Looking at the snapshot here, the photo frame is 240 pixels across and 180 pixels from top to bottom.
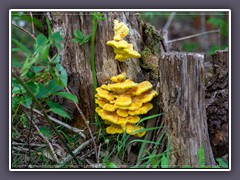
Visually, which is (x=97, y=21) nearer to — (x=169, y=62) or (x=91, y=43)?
(x=91, y=43)

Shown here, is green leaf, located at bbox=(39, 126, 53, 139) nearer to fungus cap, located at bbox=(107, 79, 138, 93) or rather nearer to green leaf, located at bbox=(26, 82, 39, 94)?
green leaf, located at bbox=(26, 82, 39, 94)

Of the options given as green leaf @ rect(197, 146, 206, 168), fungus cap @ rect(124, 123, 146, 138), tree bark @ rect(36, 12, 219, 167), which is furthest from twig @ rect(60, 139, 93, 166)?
green leaf @ rect(197, 146, 206, 168)

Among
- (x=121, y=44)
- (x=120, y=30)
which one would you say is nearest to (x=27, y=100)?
(x=121, y=44)

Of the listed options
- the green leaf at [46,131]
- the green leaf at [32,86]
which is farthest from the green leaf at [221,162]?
the green leaf at [32,86]

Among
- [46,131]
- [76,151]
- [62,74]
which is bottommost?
[76,151]

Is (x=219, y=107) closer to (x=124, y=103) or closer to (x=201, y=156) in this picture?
(x=201, y=156)

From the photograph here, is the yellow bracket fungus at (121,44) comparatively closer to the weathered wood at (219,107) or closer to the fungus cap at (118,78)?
the fungus cap at (118,78)
